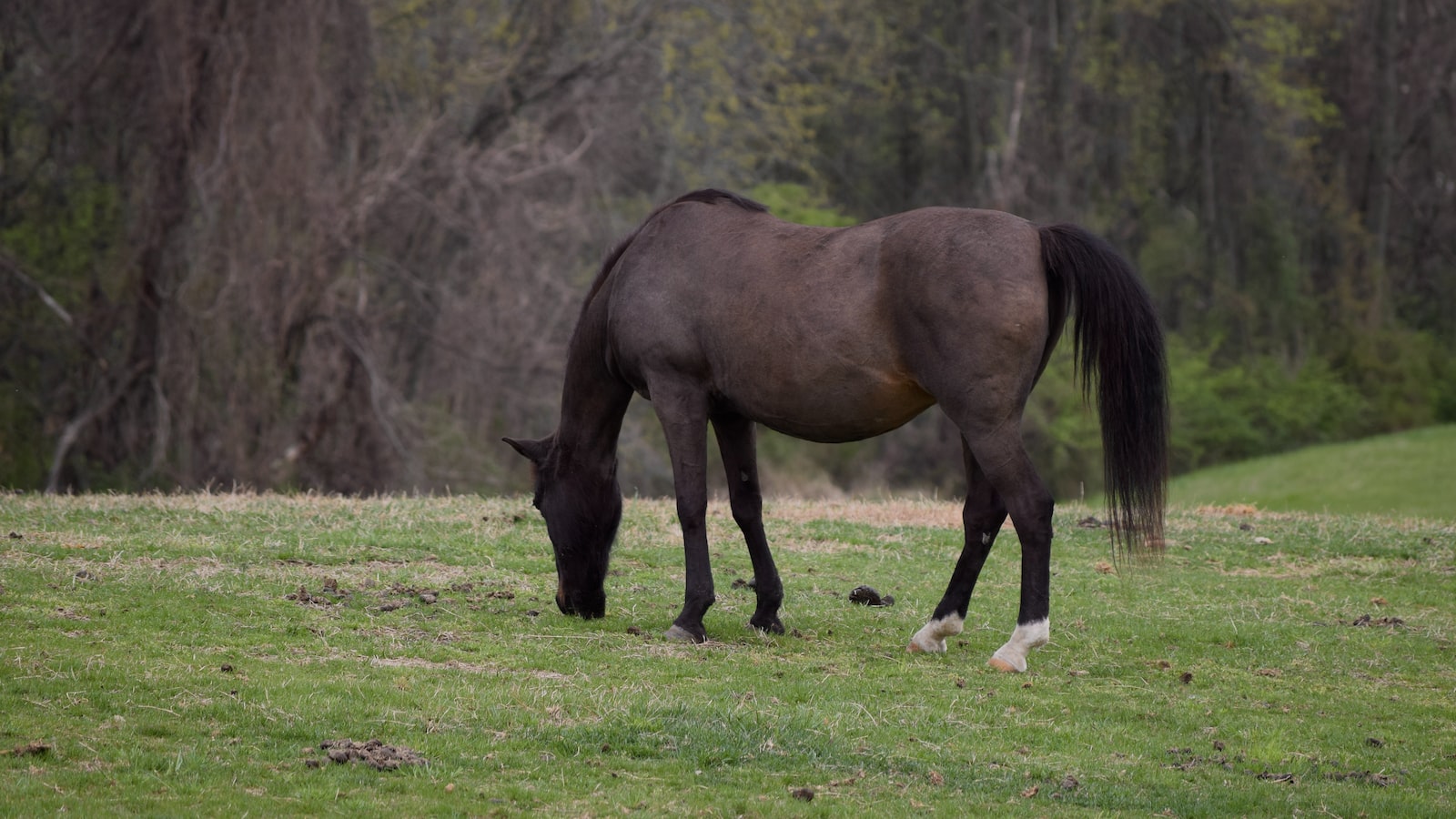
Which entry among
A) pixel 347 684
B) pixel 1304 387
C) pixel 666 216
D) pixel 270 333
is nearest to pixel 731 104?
pixel 270 333

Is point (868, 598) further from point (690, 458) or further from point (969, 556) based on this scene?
point (690, 458)

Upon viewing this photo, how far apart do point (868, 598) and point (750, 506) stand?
122 centimetres

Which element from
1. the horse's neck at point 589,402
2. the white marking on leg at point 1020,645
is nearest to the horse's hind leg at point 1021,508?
the white marking on leg at point 1020,645

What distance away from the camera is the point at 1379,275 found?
37812 mm

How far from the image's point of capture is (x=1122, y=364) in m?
6.95

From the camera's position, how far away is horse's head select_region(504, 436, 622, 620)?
792cm

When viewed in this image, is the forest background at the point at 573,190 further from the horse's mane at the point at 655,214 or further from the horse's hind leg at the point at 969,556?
the horse's hind leg at the point at 969,556

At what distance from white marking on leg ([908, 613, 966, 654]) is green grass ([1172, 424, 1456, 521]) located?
57.1 feet

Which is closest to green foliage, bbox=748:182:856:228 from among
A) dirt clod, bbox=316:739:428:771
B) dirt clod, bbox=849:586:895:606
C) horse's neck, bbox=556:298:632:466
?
dirt clod, bbox=849:586:895:606

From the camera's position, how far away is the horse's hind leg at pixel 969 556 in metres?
7.29

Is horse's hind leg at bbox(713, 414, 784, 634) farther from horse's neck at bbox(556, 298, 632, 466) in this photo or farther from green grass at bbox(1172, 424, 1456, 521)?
green grass at bbox(1172, 424, 1456, 521)

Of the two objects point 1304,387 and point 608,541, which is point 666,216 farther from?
point 1304,387

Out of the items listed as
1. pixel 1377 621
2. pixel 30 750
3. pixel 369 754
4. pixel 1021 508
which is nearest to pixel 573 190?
pixel 1377 621

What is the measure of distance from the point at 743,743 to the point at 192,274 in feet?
56.8
